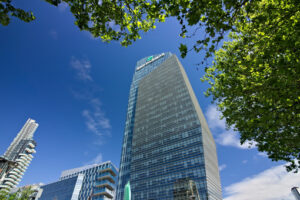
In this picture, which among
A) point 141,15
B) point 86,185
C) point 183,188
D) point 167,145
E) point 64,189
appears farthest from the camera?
point 64,189

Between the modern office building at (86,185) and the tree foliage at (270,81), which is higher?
the modern office building at (86,185)

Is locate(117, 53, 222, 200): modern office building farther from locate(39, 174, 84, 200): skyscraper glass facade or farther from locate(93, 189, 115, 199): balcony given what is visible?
locate(39, 174, 84, 200): skyscraper glass facade

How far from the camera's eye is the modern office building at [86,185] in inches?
2699

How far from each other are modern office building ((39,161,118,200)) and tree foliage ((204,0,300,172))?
73182 mm

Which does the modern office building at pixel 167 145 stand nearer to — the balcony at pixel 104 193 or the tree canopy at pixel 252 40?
the balcony at pixel 104 193

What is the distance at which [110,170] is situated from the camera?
72.9m

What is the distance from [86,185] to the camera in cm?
8675

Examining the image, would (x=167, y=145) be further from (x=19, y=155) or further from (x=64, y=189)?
(x=19, y=155)

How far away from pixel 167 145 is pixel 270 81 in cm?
5764

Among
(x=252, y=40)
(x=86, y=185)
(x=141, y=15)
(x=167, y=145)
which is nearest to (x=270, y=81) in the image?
(x=252, y=40)

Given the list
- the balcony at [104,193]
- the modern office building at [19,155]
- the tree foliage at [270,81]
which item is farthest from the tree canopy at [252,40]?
the modern office building at [19,155]

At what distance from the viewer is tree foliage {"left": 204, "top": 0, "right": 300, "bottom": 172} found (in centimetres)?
623

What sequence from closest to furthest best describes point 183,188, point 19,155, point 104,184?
point 183,188
point 104,184
point 19,155

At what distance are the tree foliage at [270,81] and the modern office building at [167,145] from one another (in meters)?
38.7
